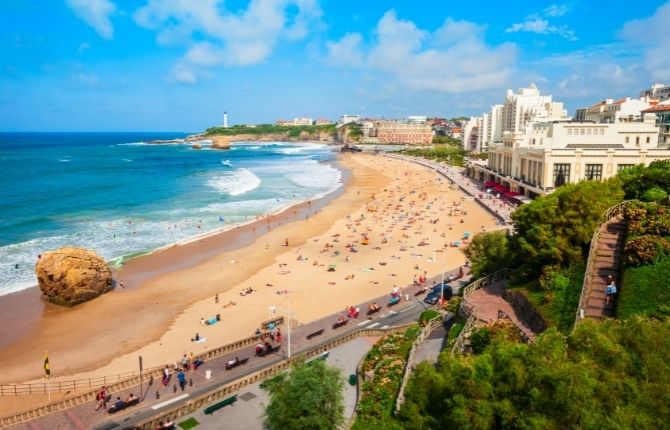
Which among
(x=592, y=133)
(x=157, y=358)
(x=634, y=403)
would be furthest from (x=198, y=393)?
(x=592, y=133)

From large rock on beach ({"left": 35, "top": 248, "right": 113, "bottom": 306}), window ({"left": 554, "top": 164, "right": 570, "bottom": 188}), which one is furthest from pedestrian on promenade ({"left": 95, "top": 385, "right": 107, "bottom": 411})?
window ({"left": 554, "top": 164, "right": 570, "bottom": 188})

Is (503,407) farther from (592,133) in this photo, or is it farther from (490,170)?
(490,170)

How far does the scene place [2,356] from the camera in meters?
23.9

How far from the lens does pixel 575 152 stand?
175 ft

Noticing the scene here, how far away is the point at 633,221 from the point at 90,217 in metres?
53.2

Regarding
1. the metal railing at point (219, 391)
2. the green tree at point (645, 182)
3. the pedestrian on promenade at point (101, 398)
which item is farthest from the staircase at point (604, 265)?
the pedestrian on promenade at point (101, 398)

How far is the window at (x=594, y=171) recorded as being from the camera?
52.9 metres

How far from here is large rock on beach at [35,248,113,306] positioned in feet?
98.9

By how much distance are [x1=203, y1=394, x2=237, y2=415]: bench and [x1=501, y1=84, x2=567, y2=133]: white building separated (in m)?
109

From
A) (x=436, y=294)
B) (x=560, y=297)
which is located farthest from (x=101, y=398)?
(x=436, y=294)

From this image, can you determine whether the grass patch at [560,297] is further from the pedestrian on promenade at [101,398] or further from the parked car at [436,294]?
the pedestrian on promenade at [101,398]

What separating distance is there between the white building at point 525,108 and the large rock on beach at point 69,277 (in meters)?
103

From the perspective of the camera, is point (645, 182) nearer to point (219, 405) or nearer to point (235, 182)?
point (219, 405)

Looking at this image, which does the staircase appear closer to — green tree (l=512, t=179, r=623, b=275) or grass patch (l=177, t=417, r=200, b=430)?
green tree (l=512, t=179, r=623, b=275)
